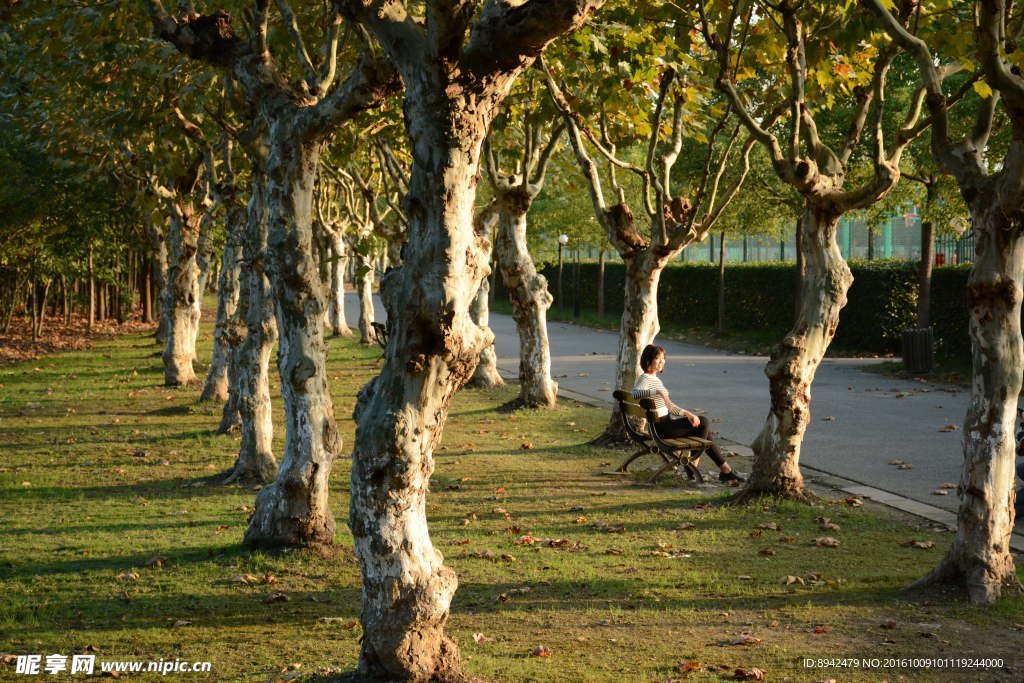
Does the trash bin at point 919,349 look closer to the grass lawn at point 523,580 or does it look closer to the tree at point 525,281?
the tree at point 525,281

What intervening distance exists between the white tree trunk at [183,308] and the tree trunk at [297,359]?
13.1 metres

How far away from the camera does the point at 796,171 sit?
986cm

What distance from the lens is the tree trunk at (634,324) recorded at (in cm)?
1400

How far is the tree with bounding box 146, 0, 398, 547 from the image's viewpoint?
28.7ft

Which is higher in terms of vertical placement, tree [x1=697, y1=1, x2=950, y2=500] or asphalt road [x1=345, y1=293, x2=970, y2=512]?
tree [x1=697, y1=1, x2=950, y2=500]

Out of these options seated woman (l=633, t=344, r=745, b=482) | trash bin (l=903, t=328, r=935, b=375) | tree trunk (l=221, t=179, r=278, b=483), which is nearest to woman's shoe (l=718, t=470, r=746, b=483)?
seated woman (l=633, t=344, r=745, b=482)

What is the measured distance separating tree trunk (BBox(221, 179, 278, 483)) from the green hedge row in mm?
10572

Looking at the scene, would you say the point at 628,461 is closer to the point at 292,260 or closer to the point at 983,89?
the point at 292,260

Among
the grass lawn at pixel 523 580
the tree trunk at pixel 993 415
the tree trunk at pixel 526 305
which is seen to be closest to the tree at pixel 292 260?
the grass lawn at pixel 523 580

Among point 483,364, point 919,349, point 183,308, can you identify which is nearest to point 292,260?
point 483,364

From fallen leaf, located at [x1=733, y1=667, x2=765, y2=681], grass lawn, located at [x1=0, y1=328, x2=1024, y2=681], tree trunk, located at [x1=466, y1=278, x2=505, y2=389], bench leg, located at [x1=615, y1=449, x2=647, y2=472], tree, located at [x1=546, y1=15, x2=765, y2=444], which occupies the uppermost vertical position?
tree, located at [x1=546, y1=15, x2=765, y2=444]

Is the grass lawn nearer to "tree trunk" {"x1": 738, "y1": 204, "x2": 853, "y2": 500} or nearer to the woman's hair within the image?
"tree trunk" {"x1": 738, "y1": 204, "x2": 853, "y2": 500}

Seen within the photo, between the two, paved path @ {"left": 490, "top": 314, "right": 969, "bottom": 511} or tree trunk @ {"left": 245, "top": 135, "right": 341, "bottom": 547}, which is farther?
paved path @ {"left": 490, "top": 314, "right": 969, "bottom": 511}

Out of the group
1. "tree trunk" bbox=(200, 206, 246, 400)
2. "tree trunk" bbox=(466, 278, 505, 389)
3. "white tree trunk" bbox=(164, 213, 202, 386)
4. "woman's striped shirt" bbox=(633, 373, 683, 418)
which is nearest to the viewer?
"woman's striped shirt" bbox=(633, 373, 683, 418)
